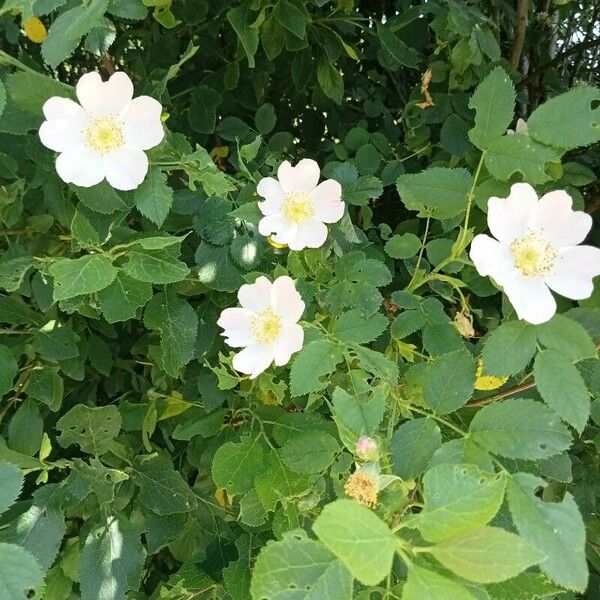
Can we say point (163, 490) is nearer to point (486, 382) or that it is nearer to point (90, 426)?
point (90, 426)

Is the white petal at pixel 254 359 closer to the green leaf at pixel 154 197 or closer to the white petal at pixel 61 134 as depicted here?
the green leaf at pixel 154 197

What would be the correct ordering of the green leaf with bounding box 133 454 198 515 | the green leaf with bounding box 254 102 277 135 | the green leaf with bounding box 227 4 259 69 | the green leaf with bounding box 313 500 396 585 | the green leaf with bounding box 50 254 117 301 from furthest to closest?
the green leaf with bounding box 254 102 277 135, the green leaf with bounding box 227 4 259 69, the green leaf with bounding box 133 454 198 515, the green leaf with bounding box 50 254 117 301, the green leaf with bounding box 313 500 396 585

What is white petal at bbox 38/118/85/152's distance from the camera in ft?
2.48

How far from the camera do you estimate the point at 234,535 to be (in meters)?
1.00

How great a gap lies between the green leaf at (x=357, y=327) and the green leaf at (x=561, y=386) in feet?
0.58

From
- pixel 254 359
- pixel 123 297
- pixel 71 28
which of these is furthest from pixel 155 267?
pixel 71 28

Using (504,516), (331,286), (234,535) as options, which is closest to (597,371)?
(504,516)

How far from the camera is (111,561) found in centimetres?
91

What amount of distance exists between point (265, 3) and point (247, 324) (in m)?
0.55

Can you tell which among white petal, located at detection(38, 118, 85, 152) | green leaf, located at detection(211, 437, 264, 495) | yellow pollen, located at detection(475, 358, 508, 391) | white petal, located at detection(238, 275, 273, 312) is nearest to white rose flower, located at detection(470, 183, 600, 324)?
yellow pollen, located at detection(475, 358, 508, 391)

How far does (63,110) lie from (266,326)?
0.33 meters

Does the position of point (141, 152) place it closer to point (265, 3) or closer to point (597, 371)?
point (265, 3)

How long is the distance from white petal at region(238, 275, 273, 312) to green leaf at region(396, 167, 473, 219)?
192 mm

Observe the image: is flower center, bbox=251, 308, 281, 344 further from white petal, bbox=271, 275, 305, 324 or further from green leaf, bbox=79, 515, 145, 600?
green leaf, bbox=79, 515, 145, 600
